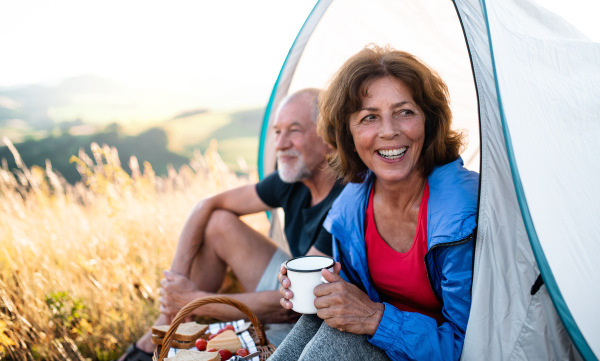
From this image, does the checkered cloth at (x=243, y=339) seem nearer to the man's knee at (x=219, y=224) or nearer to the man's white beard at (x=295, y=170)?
the man's knee at (x=219, y=224)

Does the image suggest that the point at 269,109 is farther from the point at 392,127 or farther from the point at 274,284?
the point at 392,127

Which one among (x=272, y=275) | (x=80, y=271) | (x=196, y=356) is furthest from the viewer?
(x=80, y=271)

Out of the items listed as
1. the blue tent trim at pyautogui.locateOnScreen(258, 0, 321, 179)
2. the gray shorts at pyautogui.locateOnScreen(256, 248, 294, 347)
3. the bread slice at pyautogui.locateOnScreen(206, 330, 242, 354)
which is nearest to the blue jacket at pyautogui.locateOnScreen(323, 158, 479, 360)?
the bread slice at pyautogui.locateOnScreen(206, 330, 242, 354)

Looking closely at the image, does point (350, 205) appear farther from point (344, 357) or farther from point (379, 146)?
point (344, 357)

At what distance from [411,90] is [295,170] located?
0.95 meters

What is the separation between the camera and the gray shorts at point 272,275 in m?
2.49

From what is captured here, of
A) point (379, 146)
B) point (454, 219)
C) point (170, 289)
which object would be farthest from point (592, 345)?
point (170, 289)

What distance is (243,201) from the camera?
8.86ft

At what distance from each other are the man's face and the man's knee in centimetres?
43

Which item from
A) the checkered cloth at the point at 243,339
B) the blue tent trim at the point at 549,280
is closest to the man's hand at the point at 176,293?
the checkered cloth at the point at 243,339

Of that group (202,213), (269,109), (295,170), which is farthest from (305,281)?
(269,109)

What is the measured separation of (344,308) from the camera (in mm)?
1354

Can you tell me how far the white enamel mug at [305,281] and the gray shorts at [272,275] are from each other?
1.01 m

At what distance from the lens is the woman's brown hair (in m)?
1.60
